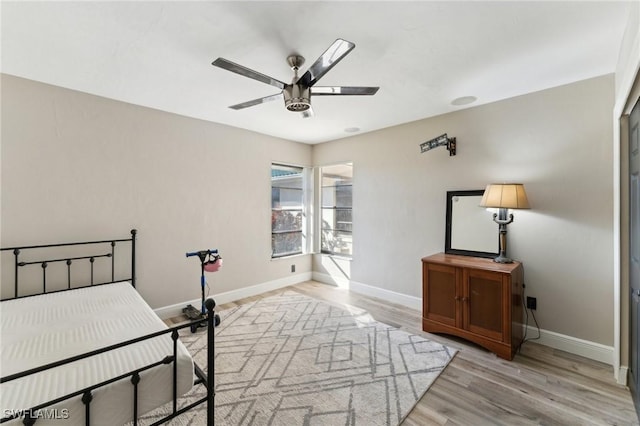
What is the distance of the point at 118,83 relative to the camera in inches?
100

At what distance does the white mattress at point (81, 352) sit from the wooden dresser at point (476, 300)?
7.82 feet

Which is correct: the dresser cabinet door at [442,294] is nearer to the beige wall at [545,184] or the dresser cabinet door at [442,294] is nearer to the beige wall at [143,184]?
the beige wall at [545,184]

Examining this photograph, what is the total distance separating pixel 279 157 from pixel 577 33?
3605 millimetres

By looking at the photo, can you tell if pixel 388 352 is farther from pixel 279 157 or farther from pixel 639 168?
pixel 279 157

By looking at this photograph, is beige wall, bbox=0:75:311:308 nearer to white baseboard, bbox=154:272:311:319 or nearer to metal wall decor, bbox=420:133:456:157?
white baseboard, bbox=154:272:311:319

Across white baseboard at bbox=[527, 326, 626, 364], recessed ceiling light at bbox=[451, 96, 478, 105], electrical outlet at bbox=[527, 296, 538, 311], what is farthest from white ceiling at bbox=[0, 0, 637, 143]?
white baseboard at bbox=[527, 326, 626, 364]

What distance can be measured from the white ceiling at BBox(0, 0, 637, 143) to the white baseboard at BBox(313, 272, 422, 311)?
2481mm

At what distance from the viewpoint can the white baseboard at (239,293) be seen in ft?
11.0

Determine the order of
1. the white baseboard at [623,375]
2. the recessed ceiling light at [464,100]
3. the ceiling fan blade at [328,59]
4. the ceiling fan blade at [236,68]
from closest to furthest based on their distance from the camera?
the ceiling fan blade at [328,59] → the ceiling fan blade at [236,68] → the white baseboard at [623,375] → the recessed ceiling light at [464,100]

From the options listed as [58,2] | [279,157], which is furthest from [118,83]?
[279,157]

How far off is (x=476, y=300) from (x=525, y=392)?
76 cm

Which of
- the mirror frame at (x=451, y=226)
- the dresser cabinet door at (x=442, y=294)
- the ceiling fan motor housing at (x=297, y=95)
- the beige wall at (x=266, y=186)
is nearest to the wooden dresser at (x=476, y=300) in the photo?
the dresser cabinet door at (x=442, y=294)

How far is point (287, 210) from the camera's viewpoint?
15.7 ft

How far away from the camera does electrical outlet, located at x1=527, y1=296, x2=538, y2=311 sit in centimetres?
273
